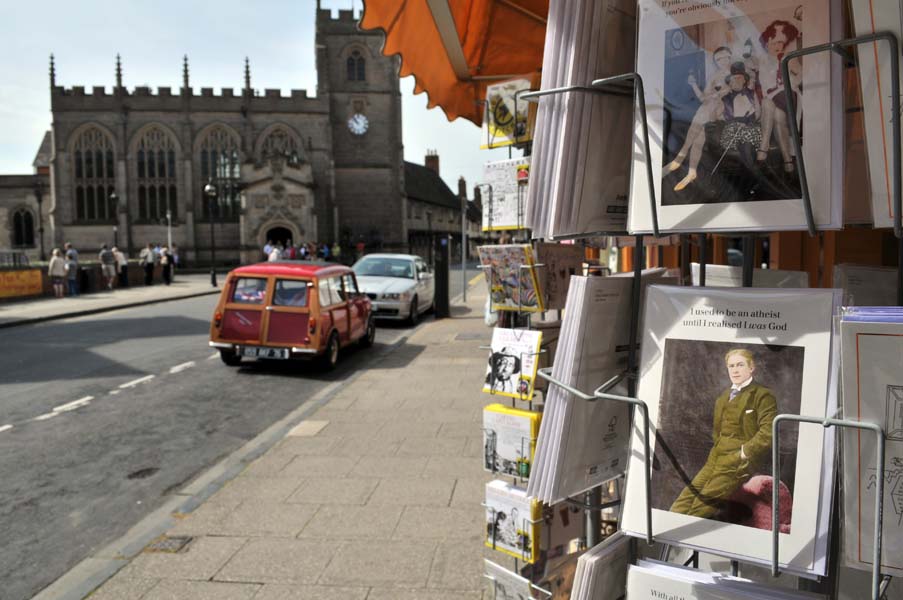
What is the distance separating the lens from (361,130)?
195 feet

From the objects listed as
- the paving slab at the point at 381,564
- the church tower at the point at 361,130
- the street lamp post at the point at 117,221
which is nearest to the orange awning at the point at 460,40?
the paving slab at the point at 381,564

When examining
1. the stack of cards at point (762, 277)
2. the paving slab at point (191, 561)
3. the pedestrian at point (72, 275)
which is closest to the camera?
the stack of cards at point (762, 277)

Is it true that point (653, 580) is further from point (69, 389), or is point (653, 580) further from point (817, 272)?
point (69, 389)

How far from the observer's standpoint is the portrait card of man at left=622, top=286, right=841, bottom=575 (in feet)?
4.20

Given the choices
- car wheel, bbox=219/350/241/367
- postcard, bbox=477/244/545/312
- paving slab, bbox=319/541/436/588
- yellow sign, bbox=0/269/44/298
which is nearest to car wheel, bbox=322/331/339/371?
car wheel, bbox=219/350/241/367

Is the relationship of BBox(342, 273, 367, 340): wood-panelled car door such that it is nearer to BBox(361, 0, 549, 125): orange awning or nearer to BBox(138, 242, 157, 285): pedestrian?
BBox(361, 0, 549, 125): orange awning

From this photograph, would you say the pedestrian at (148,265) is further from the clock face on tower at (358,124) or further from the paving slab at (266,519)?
the paving slab at (266,519)

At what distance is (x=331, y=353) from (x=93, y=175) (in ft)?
171

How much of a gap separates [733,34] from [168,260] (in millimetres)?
34242

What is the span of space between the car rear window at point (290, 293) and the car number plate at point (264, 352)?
0.72 meters

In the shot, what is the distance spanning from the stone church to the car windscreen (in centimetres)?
3324

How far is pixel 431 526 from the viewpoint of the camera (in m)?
4.67

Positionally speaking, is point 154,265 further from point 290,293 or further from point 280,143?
point 280,143

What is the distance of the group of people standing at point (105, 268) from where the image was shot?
24.6 meters
